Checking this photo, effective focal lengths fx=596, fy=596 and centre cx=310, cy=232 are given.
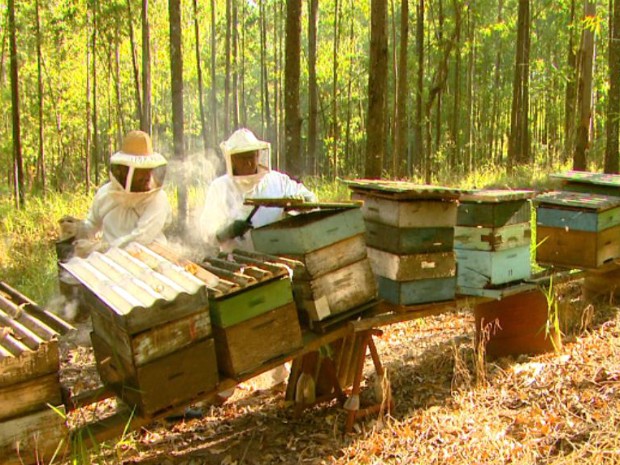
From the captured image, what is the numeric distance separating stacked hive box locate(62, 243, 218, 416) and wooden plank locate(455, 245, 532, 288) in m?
2.08

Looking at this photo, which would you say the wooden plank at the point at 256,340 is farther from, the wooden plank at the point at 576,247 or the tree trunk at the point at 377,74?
the tree trunk at the point at 377,74

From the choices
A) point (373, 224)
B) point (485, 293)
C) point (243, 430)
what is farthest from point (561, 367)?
point (243, 430)

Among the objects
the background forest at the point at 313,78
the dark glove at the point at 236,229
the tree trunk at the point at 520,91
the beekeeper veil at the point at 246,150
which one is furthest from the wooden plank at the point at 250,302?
the tree trunk at the point at 520,91

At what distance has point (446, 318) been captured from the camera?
631 cm

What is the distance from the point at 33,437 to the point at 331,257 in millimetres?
1729

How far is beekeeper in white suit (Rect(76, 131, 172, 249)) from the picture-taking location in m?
4.25

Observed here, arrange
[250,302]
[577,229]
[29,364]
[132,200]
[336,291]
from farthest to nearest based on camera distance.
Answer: [577,229]
[132,200]
[336,291]
[250,302]
[29,364]

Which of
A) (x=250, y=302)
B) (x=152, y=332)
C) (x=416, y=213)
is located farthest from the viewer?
(x=416, y=213)

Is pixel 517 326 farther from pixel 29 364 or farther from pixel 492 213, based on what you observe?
pixel 29 364

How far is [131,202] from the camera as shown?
448cm

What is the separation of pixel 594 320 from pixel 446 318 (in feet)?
4.75

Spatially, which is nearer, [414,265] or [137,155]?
[414,265]

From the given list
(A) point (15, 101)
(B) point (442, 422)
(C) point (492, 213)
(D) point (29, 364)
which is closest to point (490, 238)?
(C) point (492, 213)

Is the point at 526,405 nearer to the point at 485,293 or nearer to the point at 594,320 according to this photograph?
the point at 485,293
